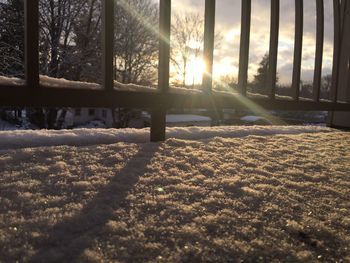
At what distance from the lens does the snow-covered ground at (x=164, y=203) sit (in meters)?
1.78

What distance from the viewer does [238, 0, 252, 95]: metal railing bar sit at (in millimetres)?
5148

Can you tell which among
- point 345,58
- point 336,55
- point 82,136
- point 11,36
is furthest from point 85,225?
point 11,36

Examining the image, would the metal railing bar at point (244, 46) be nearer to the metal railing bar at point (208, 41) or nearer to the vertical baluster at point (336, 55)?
the metal railing bar at point (208, 41)

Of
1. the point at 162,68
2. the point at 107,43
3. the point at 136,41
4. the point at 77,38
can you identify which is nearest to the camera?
Answer: the point at 107,43

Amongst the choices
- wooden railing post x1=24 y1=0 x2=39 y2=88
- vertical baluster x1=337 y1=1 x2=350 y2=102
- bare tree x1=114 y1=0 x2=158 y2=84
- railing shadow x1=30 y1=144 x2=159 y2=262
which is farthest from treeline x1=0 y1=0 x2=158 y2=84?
railing shadow x1=30 y1=144 x2=159 y2=262

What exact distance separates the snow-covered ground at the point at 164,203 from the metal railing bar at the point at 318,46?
10.6ft

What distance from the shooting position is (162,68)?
4234 millimetres

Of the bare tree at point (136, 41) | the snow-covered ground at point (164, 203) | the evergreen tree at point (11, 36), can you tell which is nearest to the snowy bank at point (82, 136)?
the snow-covered ground at point (164, 203)

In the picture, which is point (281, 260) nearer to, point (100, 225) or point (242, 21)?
point (100, 225)

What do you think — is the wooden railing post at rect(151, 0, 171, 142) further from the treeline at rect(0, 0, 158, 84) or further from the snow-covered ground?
the treeline at rect(0, 0, 158, 84)

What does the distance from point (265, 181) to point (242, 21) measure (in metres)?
3.00

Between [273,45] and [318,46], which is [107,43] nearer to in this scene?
[273,45]

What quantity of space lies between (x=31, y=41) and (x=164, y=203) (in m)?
1.96

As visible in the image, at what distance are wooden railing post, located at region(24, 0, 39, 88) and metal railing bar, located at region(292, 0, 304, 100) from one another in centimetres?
445
